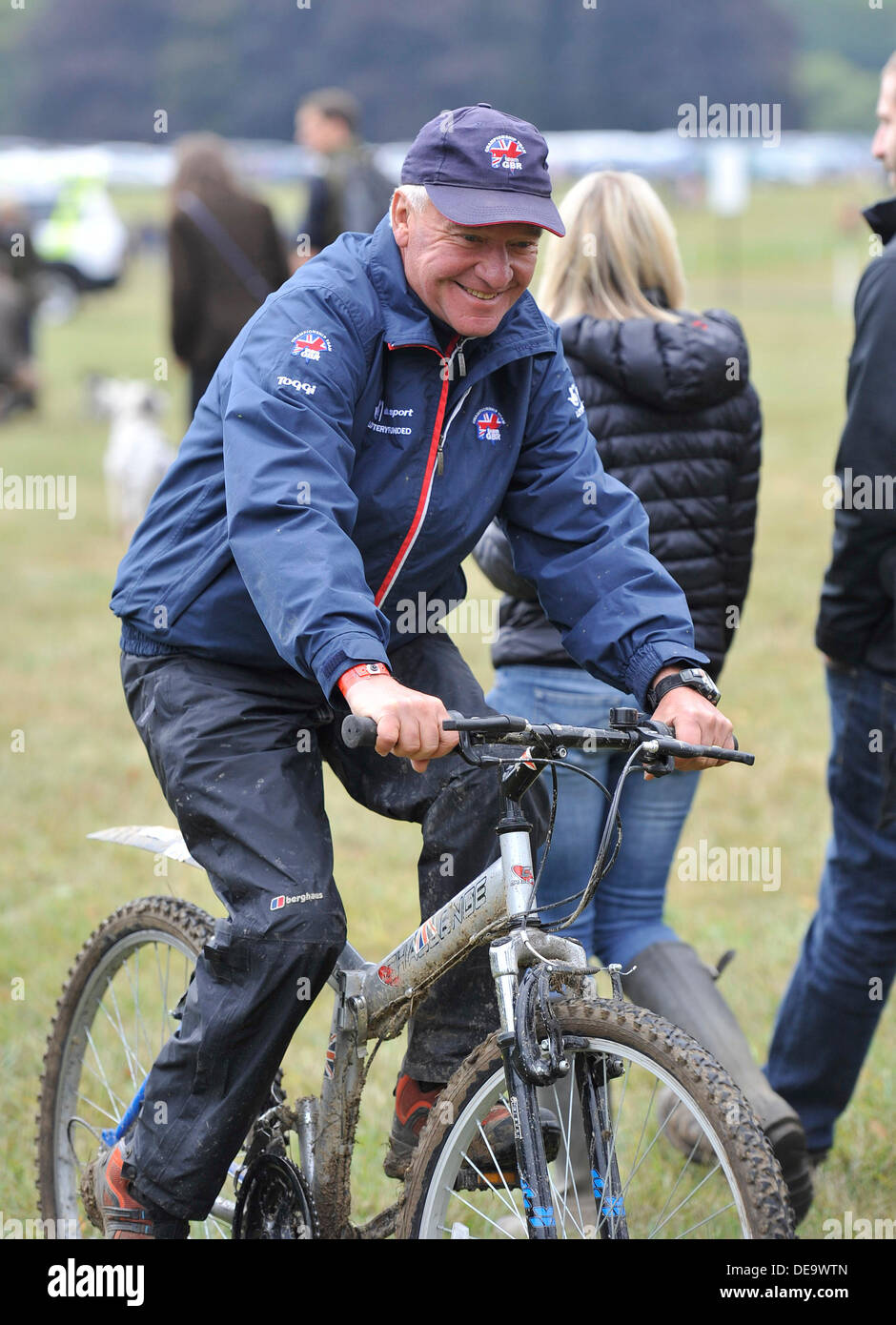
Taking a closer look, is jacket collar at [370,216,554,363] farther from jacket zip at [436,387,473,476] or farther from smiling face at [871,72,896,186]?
smiling face at [871,72,896,186]

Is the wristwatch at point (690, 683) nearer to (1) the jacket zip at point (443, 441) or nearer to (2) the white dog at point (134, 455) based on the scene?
(1) the jacket zip at point (443, 441)

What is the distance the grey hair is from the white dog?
8848mm

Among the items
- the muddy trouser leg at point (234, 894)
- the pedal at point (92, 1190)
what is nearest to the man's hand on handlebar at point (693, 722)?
the muddy trouser leg at point (234, 894)

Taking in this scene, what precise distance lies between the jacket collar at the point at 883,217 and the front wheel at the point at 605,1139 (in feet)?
7.17

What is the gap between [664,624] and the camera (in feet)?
9.96

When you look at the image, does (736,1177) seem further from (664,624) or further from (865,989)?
(865,989)

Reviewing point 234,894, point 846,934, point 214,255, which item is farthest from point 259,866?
point 214,255

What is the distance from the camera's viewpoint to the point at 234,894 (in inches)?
118

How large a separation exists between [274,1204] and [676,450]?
189 cm

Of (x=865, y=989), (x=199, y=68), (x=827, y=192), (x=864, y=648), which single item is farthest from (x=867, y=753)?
(x=199, y=68)

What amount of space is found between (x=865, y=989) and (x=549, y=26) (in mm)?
79583

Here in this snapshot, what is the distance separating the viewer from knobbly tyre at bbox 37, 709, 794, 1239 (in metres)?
2.59

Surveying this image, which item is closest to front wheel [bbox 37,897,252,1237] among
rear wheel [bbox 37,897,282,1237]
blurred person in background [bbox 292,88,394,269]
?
rear wheel [bbox 37,897,282,1237]

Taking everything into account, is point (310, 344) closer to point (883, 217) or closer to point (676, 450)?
point (676, 450)
